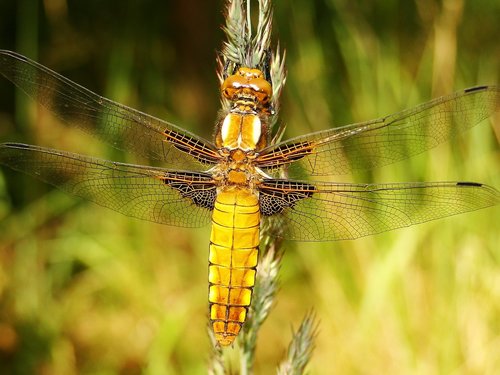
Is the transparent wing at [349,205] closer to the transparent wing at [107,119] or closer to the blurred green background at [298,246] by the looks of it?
the transparent wing at [107,119]

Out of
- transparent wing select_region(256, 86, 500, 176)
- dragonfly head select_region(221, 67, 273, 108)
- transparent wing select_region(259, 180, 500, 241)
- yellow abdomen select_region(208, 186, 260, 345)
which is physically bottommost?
yellow abdomen select_region(208, 186, 260, 345)

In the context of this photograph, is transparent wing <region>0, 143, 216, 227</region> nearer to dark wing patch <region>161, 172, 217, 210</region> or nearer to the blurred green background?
dark wing patch <region>161, 172, 217, 210</region>

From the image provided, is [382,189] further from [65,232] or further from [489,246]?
[65,232]

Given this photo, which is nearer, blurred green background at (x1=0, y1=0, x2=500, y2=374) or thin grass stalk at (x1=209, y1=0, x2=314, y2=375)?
thin grass stalk at (x1=209, y1=0, x2=314, y2=375)

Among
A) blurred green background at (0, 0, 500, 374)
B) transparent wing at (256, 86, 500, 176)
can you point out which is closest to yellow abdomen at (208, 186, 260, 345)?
transparent wing at (256, 86, 500, 176)

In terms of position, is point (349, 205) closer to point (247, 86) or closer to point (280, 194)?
point (280, 194)

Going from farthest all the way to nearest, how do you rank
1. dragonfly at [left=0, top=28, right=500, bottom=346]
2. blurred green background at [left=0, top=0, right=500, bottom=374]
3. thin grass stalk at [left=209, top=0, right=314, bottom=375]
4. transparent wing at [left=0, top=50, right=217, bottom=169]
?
blurred green background at [left=0, top=0, right=500, bottom=374]
transparent wing at [left=0, top=50, right=217, bottom=169]
dragonfly at [left=0, top=28, right=500, bottom=346]
thin grass stalk at [left=209, top=0, right=314, bottom=375]

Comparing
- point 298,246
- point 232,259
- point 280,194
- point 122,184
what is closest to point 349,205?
point 280,194
